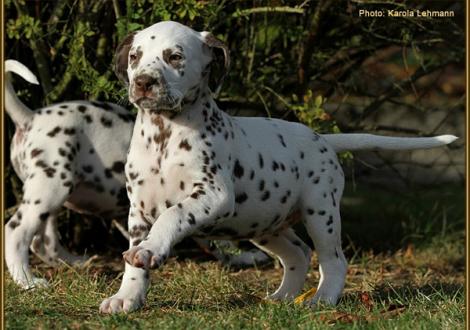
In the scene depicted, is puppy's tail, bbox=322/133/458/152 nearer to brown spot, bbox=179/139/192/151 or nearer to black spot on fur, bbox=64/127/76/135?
brown spot, bbox=179/139/192/151

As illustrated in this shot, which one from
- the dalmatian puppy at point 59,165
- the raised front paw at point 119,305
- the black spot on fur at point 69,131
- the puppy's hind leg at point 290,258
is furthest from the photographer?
the black spot on fur at point 69,131

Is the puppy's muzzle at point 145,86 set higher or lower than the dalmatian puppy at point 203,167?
higher

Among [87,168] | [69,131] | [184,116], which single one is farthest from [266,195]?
[69,131]

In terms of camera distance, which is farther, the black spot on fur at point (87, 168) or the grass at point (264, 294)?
the black spot on fur at point (87, 168)

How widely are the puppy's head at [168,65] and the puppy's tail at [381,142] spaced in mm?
1087

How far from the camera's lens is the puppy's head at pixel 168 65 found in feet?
16.8

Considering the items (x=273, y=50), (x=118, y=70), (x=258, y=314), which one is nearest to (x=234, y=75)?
(x=273, y=50)

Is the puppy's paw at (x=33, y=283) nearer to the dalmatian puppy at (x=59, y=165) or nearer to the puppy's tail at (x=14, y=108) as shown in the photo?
the dalmatian puppy at (x=59, y=165)

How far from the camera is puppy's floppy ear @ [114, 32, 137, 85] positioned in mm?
5562

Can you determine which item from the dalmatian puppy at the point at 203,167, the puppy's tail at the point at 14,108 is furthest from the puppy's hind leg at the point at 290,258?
the puppy's tail at the point at 14,108

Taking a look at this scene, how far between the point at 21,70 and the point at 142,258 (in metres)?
2.41

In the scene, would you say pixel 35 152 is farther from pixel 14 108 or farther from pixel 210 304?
pixel 210 304

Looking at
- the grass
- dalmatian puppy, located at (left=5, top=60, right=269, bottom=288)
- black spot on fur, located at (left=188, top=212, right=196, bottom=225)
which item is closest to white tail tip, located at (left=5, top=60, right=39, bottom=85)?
dalmatian puppy, located at (left=5, top=60, right=269, bottom=288)

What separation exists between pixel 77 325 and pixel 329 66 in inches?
164
